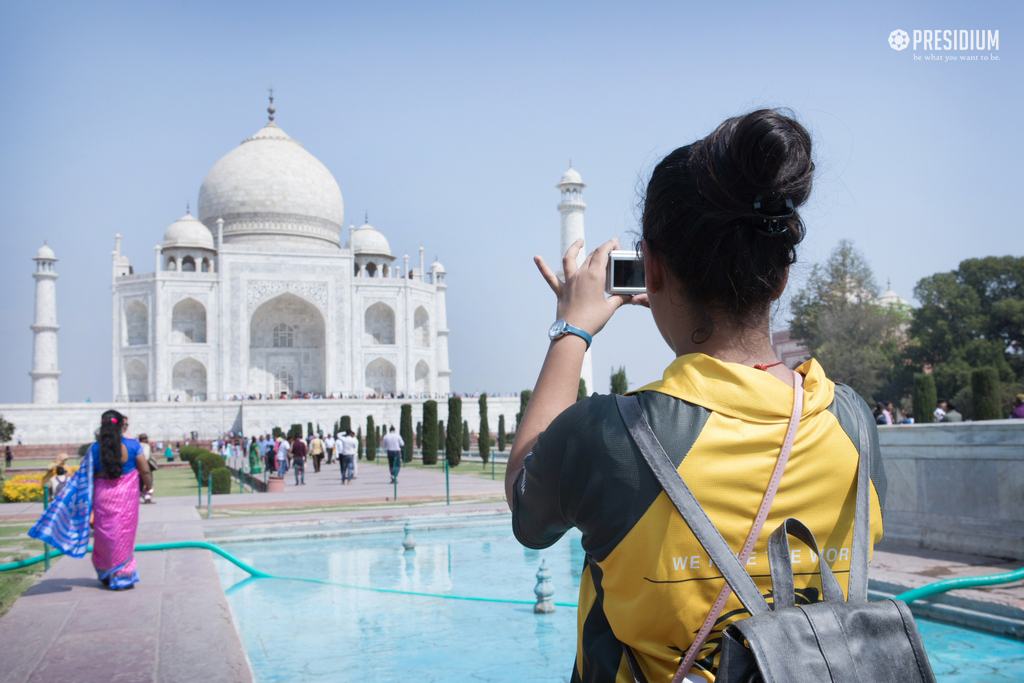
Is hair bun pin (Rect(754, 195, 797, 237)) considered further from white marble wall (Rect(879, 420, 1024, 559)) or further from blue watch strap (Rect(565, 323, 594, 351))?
white marble wall (Rect(879, 420, 1024, 559))

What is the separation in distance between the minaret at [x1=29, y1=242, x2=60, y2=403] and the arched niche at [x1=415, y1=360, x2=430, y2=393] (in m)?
14.0

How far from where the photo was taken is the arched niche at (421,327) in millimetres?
36125

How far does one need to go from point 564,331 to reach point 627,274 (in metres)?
0.12

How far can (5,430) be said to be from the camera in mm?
24625

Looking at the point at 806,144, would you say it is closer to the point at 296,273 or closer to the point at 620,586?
the point at 620,586

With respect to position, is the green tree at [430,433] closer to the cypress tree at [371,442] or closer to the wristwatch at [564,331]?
the cypress tree at [371,442]

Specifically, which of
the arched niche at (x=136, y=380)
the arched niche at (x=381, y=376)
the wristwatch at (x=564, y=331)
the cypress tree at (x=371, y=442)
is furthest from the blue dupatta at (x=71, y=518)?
the arched niche at (x=381, y=376)

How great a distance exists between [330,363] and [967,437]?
96.8ft

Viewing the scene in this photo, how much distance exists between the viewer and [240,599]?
5.64m

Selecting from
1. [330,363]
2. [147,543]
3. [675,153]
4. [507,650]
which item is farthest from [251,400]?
[675,153]

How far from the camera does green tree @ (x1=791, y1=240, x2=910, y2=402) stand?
2578cm

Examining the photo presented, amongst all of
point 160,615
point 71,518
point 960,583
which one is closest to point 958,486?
point 960,583

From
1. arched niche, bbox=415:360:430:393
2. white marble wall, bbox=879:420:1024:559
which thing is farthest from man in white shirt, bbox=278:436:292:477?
arched niche, bbox=415:360:430:393

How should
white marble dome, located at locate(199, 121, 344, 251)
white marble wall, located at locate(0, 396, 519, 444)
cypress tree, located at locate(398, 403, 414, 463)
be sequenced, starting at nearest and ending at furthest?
1. cypress tree, located at locate(398, 403, 414, 463)
2. white marble wall, located at locate(0, 396, 519, 444)
3. white marble dome, located at locate(199, 121, 344, 251)
